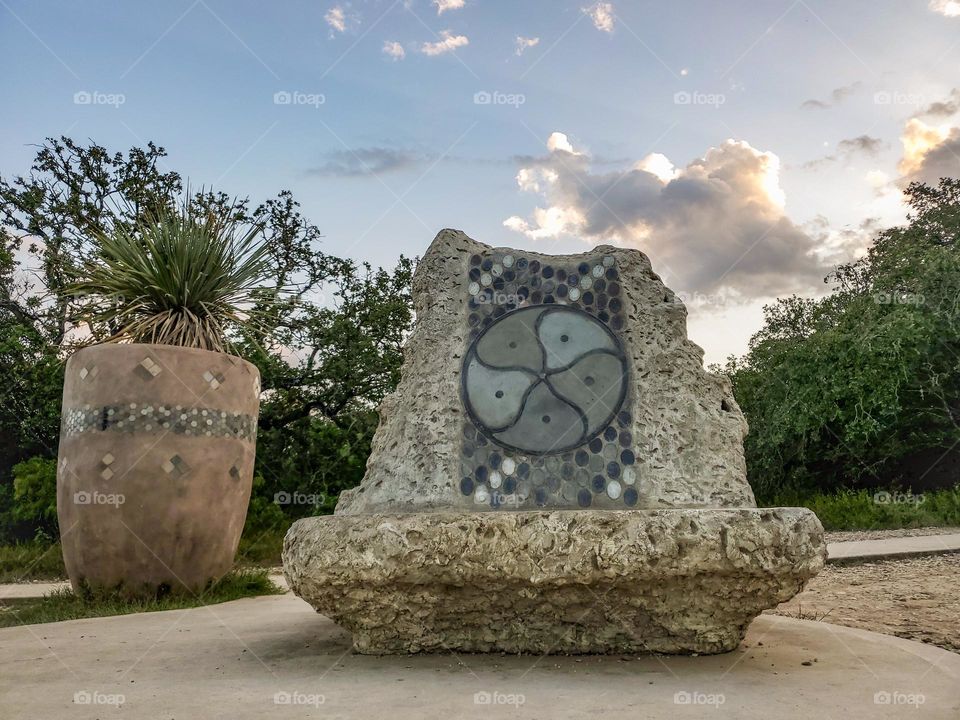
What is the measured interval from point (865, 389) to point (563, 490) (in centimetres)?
897

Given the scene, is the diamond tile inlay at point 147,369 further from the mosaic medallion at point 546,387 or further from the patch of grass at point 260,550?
the patch of grass at point 260,550

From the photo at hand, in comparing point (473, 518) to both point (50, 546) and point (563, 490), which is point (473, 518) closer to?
point (563, 490)

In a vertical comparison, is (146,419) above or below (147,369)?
below

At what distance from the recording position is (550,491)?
3.54 m

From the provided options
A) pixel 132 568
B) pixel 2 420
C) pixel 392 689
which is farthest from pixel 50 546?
pixel 392 689

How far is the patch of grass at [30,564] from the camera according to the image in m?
7.89

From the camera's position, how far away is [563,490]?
3541mm

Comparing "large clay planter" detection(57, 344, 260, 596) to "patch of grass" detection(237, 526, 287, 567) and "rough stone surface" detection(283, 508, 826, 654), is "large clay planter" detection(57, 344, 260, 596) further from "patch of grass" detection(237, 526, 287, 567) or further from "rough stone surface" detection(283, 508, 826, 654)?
"patch of grass" detection(237, 526, 287, 567)

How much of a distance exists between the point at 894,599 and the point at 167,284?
18.1ft

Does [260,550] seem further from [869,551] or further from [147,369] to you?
[869,551]

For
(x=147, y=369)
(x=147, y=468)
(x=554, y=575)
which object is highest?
(x=147, y=369)

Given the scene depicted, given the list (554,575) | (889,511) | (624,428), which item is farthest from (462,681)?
(889,511)

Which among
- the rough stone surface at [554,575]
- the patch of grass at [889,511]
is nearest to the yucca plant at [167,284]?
the rough stone surface at [554,575]

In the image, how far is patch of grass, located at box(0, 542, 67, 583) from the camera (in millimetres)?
7887
